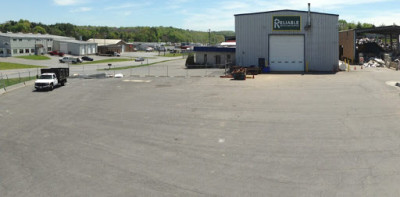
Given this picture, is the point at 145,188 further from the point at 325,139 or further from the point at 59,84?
the point at 59,84

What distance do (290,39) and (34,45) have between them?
90826 millimetres

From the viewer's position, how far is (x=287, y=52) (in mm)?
50500

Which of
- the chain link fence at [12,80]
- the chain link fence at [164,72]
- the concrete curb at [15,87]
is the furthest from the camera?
the chain link fence at [164,72]

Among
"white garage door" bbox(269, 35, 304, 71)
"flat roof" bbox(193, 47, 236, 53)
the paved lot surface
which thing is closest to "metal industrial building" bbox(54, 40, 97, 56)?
"flat roof" bbox(193, 47, 236, 53)

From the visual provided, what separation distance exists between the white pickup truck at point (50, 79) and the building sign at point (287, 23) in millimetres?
26409

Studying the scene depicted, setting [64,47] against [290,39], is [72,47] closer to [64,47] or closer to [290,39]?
[64,47]

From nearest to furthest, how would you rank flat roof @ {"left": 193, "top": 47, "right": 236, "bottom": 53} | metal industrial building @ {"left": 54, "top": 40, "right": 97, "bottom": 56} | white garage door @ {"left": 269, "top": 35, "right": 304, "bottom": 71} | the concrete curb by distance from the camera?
the concrete curb
white garage door @ {"left": 269, "top": 35, "right": 304, "bottom": 71}
flat roof @ {"left": 193, "top": 47, "right": 236, "bottom": 53}
metal industrial building @ {"left": 54, "top": 40, "right": 97, "bottom": 56}

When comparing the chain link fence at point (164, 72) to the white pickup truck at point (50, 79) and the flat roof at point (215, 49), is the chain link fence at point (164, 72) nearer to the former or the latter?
the flat roof at point (215, 49)

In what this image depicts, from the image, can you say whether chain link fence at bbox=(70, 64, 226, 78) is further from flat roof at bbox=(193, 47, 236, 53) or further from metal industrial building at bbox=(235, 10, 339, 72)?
metal industrial building at bbox=(235, 10, 339, 72)

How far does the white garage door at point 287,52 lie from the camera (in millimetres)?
50278

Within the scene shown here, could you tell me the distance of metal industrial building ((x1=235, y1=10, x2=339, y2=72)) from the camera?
4966cm

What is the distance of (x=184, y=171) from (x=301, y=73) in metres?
37.5

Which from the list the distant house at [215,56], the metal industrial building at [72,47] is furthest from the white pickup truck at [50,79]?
the metal industrial building at [72,47]

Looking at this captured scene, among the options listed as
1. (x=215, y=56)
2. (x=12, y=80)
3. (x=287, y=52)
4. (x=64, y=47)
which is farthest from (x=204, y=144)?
(x=64, y=47)
